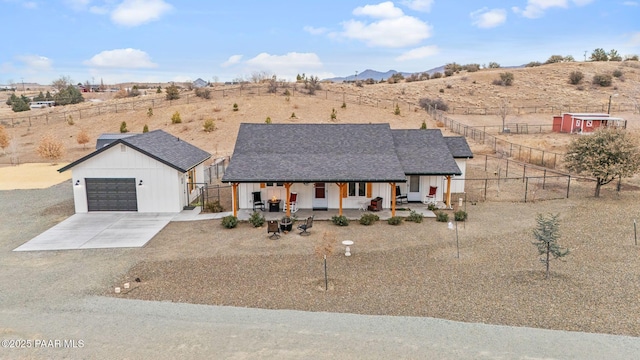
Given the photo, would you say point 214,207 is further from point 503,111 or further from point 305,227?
point 503,111

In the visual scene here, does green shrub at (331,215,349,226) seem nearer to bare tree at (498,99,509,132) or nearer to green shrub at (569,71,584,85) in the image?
bare tree at (498,99,509,132)

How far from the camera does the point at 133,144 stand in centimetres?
2145

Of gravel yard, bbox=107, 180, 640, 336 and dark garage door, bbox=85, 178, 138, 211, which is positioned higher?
dark garage door, bbox=85, 178, 138, 211

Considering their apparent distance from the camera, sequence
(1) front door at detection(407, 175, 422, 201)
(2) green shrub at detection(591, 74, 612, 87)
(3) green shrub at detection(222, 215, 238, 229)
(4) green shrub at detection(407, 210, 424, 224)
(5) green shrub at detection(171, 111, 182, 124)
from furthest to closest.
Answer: (2) green shrub at detection(591, 74, 612, 87), (5) green shrub at detection(171, 111, 182, 124), (1) front door at detection(407, 175, 422, 201), (4) green shrub at detection(407, 210, 424, 224), (3) green shrub at detection(222, 215, 238, 229)

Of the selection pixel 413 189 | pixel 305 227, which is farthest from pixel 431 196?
pixel 305 227

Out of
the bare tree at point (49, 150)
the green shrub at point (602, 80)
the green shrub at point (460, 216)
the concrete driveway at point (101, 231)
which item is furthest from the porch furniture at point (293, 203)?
the green shrub at point (602, 80)

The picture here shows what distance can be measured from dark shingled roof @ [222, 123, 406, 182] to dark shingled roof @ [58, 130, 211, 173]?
9.85ft

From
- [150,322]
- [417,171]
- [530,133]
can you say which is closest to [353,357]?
[150,322]

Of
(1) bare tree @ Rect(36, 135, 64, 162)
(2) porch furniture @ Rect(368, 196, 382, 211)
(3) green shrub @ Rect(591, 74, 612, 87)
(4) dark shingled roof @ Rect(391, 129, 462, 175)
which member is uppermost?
(3) green shrub @ Rect(591, 74, 612, 87)

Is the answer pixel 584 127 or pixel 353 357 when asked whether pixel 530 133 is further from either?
pixel 353 357

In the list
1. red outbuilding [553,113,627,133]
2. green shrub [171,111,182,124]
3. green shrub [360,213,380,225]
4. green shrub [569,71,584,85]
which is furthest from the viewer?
green shrub [569,71,584,85]

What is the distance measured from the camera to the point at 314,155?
22.4m

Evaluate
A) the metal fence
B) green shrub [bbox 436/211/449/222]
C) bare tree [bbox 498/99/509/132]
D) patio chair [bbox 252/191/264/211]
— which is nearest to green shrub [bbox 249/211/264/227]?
patio chair [bbox 252/191/264/211]

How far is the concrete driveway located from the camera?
Answer: 56.2 ft
